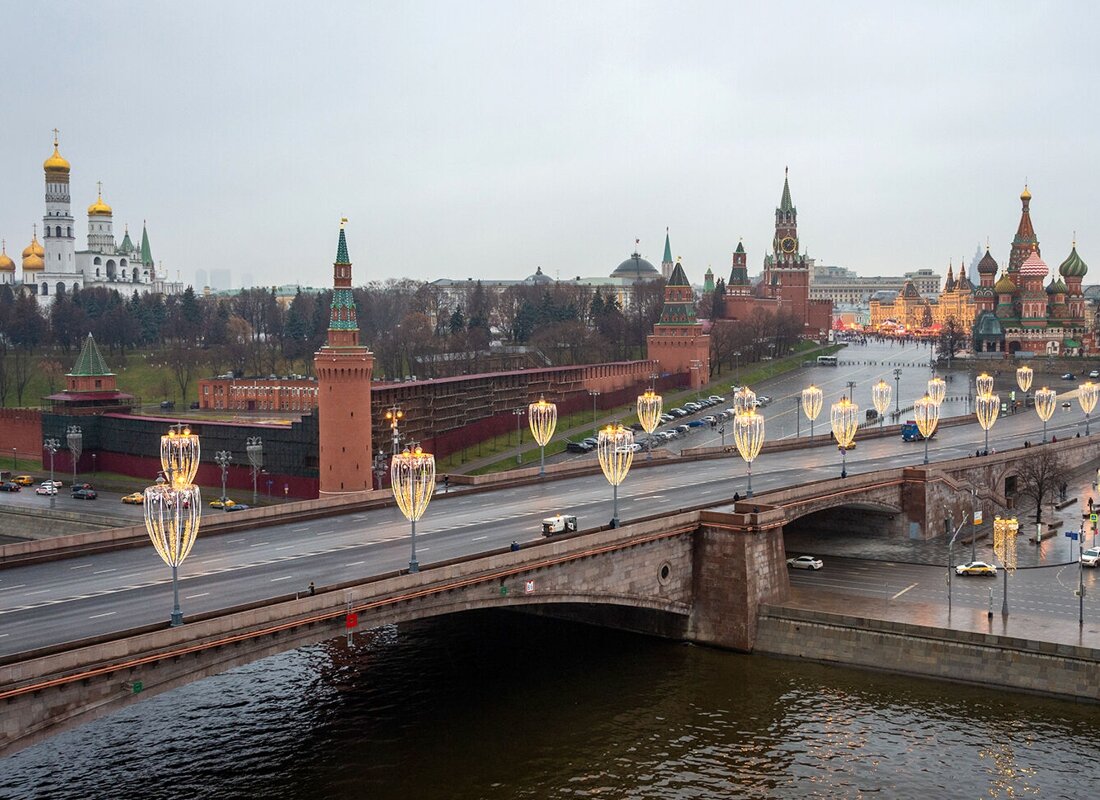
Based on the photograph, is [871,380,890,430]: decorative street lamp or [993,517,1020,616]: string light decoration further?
[871,380,890,430]: decorative street lamp

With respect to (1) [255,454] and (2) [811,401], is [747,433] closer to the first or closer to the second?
(2) [811,401]

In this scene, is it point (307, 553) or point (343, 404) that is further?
point (343, 404)

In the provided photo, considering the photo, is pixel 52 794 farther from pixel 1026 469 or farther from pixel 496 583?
pixel 1026 469

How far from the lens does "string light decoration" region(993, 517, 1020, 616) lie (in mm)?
45650

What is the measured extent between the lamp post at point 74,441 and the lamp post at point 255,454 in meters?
15.1

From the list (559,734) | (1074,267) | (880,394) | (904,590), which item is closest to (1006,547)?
(904,590)

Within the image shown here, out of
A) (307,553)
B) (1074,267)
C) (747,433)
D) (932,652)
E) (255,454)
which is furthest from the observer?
(1074,267)

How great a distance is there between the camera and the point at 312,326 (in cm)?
14550

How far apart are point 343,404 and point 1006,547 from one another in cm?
3522

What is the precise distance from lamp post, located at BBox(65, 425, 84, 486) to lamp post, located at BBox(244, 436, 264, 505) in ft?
49.4

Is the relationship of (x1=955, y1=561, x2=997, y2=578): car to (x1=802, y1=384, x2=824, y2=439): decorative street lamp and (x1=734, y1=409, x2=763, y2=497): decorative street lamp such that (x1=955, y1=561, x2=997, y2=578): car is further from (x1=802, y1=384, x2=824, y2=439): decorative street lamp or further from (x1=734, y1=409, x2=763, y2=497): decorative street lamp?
(x1=802, y1=384, x2=824, y2=439): decorative street lamp

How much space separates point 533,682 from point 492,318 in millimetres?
143032

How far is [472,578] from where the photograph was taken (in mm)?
37094

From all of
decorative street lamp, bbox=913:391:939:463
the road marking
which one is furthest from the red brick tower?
decorative street lamp, bbox=913:391:939:463
